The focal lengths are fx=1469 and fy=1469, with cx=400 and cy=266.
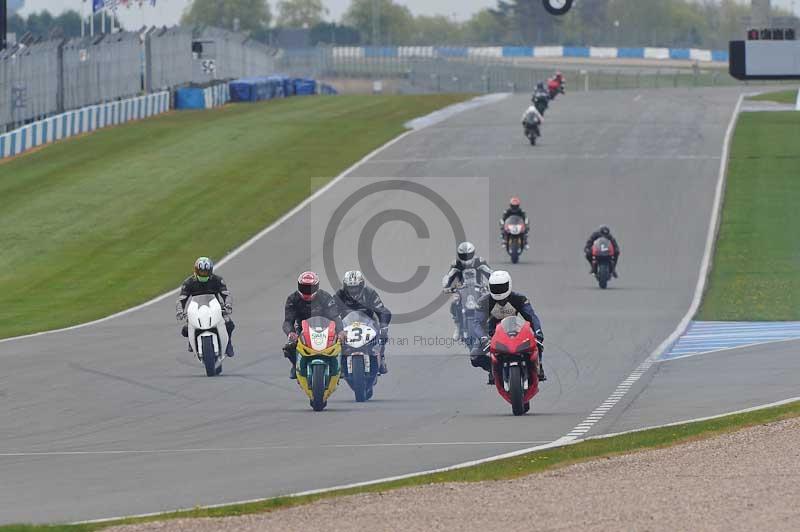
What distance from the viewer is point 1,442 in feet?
53.3

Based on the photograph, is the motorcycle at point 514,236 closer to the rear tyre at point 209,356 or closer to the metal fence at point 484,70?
the rear tyre at point 209,356

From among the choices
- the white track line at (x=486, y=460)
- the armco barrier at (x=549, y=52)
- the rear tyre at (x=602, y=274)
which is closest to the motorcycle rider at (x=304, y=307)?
the white track line at (x=486, y=460)

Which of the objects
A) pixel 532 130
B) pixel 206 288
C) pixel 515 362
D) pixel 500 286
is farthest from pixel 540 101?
pixel 515 362

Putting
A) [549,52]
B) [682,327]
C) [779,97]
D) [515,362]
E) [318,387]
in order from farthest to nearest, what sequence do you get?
[549,52]
[779,97]
[682,327]
[318,387]
[515,362]

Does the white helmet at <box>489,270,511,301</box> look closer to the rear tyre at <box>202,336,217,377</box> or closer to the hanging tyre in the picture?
the rear tyre at <box>202,336,217,377</box>

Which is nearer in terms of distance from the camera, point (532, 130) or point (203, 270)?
point (203, 270)

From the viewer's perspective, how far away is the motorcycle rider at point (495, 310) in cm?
1777

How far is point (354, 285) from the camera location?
18.9m

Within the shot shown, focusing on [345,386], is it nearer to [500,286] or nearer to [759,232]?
[500,286]

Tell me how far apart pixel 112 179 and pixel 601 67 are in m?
89.4

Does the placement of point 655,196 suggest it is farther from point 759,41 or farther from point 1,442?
point 1,442

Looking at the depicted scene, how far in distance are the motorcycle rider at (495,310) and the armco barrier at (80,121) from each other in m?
38.6

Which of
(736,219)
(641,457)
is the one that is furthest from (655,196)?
(641,457)

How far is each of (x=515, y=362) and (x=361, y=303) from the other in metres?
2.71
